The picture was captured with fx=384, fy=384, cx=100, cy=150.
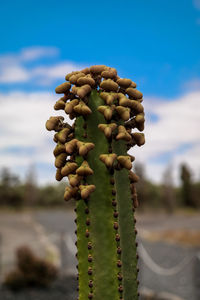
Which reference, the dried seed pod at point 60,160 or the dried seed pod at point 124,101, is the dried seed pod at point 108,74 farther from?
the dried seed pod at point 60,160

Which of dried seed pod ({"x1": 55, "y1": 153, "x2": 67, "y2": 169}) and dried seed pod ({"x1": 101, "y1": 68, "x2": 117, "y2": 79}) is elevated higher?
dried seed pod ({"x1": 101, "y1": 68, "x2": 117, "y2": 79})

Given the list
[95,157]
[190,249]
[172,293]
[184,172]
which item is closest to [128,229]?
[95,157]

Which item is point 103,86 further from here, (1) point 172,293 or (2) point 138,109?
(1) point 172,293

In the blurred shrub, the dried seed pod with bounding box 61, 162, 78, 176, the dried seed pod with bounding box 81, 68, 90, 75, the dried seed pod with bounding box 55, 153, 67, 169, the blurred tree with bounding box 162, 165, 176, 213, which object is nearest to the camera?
the dried seed pod with bounding box 61, 162, 78, 176

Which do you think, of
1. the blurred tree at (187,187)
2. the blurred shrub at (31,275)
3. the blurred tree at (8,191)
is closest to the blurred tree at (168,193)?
the blurred tree at (187,187)

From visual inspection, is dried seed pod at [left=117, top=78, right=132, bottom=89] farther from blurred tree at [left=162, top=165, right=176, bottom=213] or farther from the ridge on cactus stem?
blurred tree at [left=162, top=165, right=176, bottom=213]

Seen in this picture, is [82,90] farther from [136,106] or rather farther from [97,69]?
[136,106]

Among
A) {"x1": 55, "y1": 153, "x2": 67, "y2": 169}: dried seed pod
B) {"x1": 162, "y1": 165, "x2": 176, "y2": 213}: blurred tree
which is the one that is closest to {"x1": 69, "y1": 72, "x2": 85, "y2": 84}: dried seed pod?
{"x1": 55, "y1": 153, "x2": 67, "y2": 169}: dried seed pod
